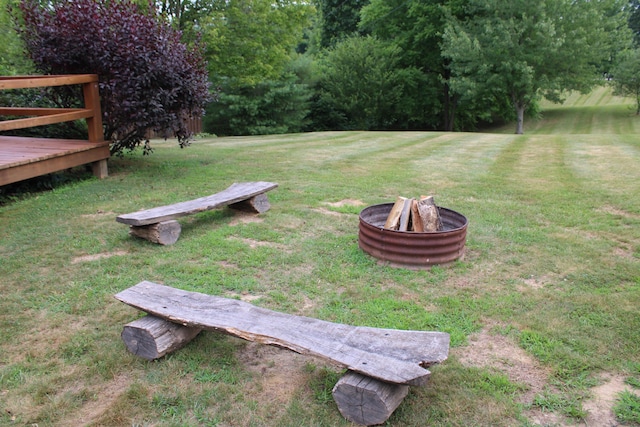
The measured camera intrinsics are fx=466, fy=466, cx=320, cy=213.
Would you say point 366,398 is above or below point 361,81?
below

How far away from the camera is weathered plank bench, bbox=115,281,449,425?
215 centimetres

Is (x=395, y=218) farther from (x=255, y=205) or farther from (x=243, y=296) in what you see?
(x=255, y=205)

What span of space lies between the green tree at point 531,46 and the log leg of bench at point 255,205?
58.8ft

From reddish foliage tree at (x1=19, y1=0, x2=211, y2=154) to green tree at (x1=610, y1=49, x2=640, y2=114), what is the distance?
29.2m

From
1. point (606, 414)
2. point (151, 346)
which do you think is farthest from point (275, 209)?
point (606, 414)

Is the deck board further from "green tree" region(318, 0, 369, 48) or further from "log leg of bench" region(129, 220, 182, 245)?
"green tree" region(318, 0, 369, 48)

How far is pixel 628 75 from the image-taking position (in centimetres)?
2761

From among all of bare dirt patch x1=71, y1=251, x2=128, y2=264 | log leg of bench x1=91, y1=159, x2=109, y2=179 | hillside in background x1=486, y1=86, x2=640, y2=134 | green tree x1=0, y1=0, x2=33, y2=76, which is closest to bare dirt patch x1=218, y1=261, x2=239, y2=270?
bare dirt patch x1=71, y1=251, x2=128, y2=264

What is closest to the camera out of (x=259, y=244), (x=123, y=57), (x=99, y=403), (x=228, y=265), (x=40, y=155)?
(x=99, y=403)

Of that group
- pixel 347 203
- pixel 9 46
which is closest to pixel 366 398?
pixel 347 203

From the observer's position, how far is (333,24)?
33375 mm

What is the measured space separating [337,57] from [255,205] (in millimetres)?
20559

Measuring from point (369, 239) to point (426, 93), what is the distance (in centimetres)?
2410

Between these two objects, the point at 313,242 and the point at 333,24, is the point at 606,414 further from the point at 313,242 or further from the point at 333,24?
the point at 333,24
